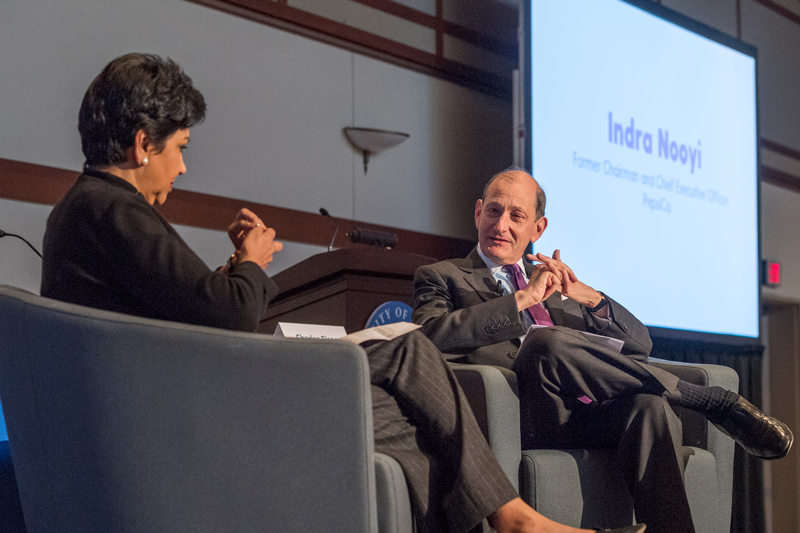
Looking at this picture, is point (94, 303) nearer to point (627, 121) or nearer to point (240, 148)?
point (240, 148)

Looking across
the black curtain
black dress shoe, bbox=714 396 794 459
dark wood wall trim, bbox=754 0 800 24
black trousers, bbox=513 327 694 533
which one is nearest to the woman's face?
black trousers, bbox=513 327 694 533

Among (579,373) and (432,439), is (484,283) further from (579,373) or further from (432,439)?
(432,439)

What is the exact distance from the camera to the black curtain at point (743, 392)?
501cm

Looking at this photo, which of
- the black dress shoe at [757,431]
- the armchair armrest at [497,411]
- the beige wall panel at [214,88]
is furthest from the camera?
the beige wall panel at [214,88]

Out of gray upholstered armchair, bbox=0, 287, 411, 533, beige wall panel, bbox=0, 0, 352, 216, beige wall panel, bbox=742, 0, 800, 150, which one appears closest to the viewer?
gray upholstered armchair, bbox=0, 287, 411, 533

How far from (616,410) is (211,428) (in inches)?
44.2

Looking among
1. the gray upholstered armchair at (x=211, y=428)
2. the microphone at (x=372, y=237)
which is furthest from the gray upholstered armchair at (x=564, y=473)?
the microphone at (x=372, y=237)

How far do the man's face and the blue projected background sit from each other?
1.31 meters

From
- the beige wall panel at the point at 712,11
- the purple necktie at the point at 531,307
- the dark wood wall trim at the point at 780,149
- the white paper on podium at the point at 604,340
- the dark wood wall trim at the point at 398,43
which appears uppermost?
the beige wall panel at the point at 712,11

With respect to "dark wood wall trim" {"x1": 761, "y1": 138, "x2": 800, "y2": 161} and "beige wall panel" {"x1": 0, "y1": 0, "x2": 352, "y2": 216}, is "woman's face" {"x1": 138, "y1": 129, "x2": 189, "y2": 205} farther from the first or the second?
"dark wood wall trim" {"x1": 761, "y1": 138, "x2": 800, "y2": 161}

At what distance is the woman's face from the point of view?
5.38ft

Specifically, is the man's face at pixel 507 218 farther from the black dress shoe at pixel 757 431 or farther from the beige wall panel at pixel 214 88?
the beige wall panel at pixel 214 88

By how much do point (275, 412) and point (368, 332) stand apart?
0.38 meters

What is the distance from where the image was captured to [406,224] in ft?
14.3
